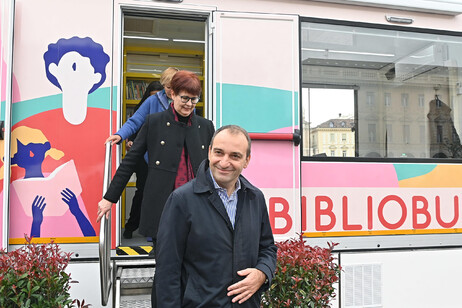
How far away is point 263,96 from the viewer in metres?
3.84

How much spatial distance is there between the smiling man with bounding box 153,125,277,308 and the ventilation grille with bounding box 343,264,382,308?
7.32 ft

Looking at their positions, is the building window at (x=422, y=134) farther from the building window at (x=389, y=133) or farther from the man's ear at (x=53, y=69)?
the man's ear at (x=53, y=69)

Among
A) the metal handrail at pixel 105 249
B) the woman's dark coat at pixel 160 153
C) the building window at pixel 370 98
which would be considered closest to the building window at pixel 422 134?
the building window at pixel 370 98

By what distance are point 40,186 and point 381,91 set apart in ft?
9.58

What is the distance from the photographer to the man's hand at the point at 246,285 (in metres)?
1.68

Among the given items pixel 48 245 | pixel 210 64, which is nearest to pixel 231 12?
pixel 210 64

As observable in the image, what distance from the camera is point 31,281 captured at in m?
2.66

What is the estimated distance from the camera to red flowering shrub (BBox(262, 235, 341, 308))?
2.93 metres

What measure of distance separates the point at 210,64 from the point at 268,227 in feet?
7.10

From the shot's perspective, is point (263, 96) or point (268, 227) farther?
point (263, 96)

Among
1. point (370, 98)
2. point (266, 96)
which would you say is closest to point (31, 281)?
point (266, 96)

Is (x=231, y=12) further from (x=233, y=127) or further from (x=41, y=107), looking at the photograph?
(x=233, y=127)

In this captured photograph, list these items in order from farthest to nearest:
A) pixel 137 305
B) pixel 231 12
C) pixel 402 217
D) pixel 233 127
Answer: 1. pixel 402 217
2. pixel 231 12
3. pixel 137 305
4. pixel 233 127

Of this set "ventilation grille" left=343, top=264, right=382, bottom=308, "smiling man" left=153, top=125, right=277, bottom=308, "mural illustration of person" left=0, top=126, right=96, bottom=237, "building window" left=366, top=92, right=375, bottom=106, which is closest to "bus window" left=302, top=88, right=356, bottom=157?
"building window" left=366, top=92, right=375, bottom=106
